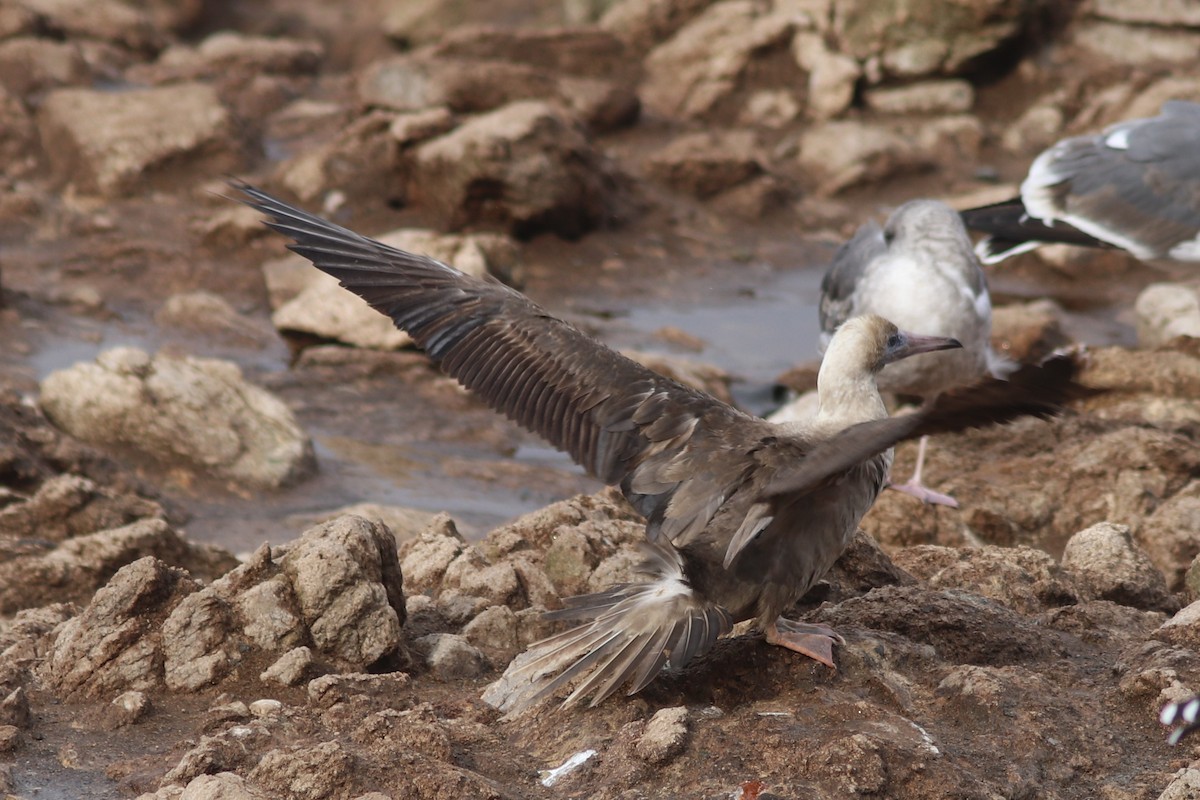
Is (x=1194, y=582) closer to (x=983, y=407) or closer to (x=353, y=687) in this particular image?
(x=983, y=407)

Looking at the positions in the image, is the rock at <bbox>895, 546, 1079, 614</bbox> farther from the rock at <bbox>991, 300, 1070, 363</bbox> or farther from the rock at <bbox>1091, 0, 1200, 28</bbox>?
the rock at <bbox>1091, 0, 1200, 28</bbox>

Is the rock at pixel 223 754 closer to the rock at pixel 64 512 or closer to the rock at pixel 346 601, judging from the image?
the rock at pixel 346 601

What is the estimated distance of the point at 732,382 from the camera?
1046 cm

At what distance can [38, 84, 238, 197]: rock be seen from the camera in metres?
13.5

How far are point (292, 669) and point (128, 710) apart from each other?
471 millimetres

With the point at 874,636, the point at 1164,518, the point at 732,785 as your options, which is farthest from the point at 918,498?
the point at 732,785

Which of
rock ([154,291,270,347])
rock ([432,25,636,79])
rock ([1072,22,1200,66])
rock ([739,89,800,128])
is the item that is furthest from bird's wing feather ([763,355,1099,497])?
rock ([432,25,636,79])

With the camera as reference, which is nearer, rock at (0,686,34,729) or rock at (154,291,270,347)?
rock at (0,686,34,729)

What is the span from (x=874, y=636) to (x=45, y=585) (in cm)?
316

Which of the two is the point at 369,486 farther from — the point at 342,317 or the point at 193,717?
the point at 193,717

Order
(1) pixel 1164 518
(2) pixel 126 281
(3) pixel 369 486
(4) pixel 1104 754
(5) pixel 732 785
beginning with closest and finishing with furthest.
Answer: (5) pixel 732 785
(4) pixel 1104 754
(1) pixel 1164 518
(3) pixel 369 486
(2) pixel 126 281

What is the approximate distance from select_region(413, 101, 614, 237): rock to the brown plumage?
290 inches

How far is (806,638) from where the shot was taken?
14.2ft

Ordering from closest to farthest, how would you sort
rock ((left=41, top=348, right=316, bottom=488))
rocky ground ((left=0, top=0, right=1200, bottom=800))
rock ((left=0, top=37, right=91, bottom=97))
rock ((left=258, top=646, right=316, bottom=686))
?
rocky ground ((left=0, top=0, right=1200, bottom=800)) → rock ((left=258, top=646, right=316, bottom=686)) → rock ((left=41, top=348, right=316, bottom=488)) → rock ((left=0, top=37, right=91, bottom=97))
